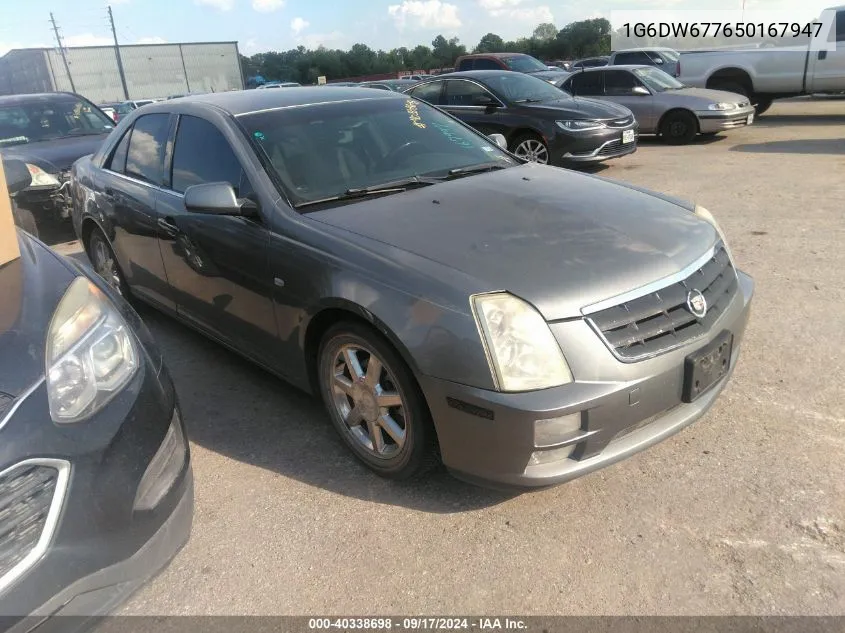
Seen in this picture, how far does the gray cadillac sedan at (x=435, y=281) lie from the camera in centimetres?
217

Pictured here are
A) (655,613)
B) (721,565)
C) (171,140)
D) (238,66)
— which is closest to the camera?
(655,613)

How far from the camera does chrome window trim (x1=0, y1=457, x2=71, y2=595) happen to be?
151 centimetres

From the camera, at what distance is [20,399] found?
5.31ft

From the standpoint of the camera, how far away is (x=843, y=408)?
118 inches

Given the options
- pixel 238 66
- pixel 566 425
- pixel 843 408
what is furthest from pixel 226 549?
pixel 238 66

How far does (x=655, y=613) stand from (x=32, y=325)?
81.3 inches

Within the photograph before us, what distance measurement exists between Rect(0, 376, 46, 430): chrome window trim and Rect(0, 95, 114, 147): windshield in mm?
7422

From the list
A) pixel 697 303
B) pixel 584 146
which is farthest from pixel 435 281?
pixel 584 146

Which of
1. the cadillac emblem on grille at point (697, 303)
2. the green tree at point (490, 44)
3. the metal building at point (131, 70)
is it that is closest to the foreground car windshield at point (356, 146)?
the cadillac emblem on grille at point (697, 303)

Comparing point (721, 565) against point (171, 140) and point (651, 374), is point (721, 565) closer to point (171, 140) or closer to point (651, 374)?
point (651, 374)

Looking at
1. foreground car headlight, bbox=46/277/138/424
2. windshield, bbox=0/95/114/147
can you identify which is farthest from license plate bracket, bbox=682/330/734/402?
windshield, bbox=0/95/114/147

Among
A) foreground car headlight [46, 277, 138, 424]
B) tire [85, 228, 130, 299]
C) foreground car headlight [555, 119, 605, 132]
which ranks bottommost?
tire [85, 228, 130, 299]

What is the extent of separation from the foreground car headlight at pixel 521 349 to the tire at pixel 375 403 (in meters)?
0.38

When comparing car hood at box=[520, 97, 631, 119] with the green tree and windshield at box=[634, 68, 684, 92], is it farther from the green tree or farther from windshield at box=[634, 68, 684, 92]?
the green tree
